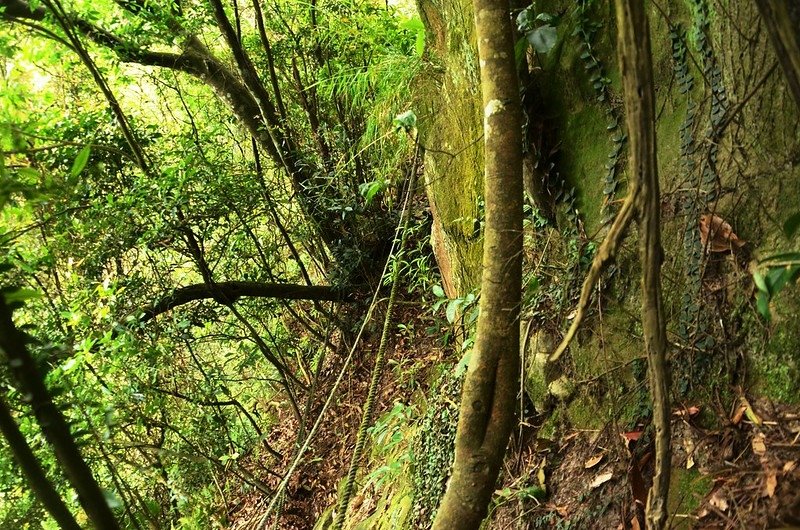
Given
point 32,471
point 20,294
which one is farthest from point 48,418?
point 20,294

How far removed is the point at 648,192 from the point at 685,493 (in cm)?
131

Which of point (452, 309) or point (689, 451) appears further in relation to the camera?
point (452, 309)

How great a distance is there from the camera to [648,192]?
1.54 metres

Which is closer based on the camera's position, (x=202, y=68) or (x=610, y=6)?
(x=610, y=6)

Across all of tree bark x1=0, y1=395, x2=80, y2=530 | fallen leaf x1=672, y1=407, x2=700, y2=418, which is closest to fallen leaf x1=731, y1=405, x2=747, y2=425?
fallen leaf x1=672, y1=407, x2=700, y2=418

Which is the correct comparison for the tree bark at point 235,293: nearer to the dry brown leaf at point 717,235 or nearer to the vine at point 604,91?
the vine at point 604,91

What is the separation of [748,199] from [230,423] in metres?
5.67

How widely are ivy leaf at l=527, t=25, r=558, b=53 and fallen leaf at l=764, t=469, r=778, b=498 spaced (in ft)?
6.15

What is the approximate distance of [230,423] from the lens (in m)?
6.47

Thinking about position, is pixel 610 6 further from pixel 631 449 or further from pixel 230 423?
pixel 230 423

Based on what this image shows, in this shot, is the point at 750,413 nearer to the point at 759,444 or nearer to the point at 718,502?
the point at 759,444

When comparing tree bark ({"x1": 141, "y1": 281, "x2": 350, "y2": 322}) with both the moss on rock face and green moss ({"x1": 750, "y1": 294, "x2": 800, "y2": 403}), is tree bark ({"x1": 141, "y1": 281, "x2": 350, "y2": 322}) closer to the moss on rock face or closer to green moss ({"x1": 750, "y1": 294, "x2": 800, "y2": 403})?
the moss on rock face

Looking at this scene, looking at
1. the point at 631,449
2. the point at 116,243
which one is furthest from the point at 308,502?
the point at 631,449

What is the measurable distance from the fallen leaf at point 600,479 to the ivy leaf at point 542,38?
74.0 inches
